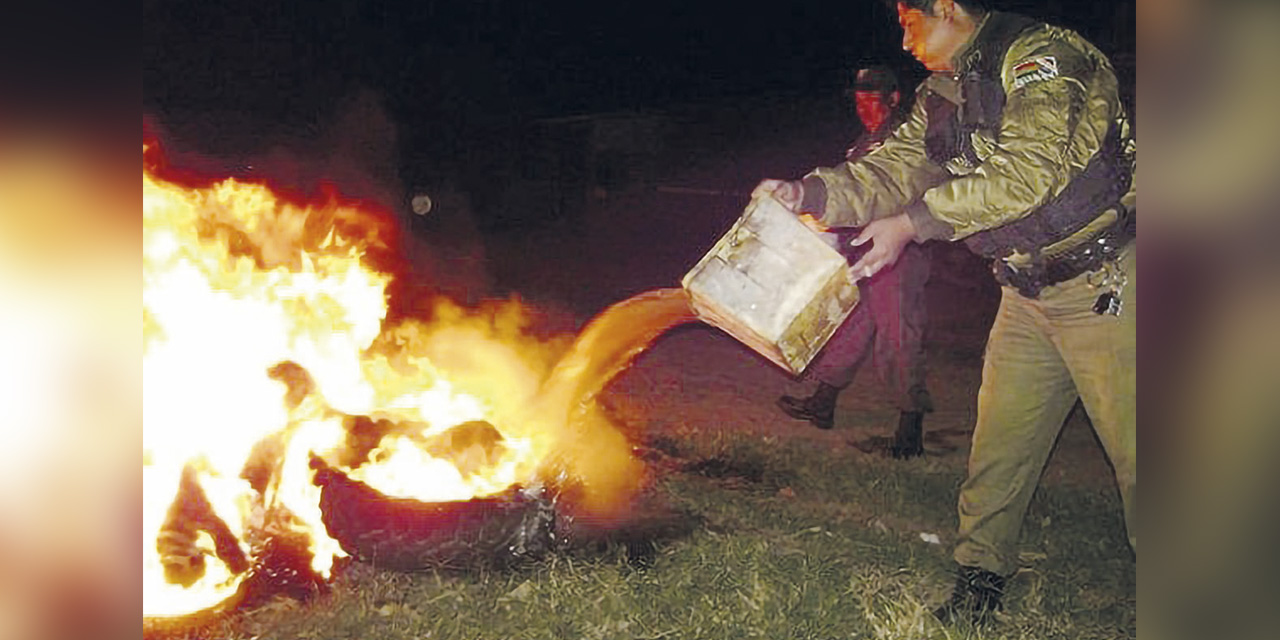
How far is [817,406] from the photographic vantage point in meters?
5.48

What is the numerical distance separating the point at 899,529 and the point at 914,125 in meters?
1.87

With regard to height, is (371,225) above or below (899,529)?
above

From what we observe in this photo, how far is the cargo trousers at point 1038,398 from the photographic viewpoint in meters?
4.98

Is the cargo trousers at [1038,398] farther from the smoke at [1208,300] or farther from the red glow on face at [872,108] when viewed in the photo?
the smoke at [1208,300]

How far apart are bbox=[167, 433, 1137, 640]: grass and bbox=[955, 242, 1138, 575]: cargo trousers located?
0.12 m

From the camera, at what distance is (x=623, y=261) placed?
18.0 ft

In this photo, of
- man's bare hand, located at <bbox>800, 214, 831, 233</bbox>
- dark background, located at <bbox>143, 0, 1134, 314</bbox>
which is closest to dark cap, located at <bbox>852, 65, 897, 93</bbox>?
dark background, located at <bbox>143, 0, 1134, 314</bbox>

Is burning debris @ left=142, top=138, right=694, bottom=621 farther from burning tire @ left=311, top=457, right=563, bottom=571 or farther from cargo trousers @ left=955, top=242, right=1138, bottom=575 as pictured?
cargo trousers @ left=955, top=242, right=1138, bottom=575

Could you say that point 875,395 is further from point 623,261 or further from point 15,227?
point 15,227

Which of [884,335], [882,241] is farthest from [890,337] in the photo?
[882,241]

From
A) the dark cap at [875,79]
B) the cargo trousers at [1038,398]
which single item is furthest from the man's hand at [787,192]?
the cargo trousers at [1038,398]

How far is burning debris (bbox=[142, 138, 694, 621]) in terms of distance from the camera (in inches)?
209

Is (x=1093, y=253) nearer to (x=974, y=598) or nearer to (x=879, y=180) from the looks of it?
(x=879, y=180)

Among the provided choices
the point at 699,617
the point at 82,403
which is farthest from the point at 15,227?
the point at 699,617
